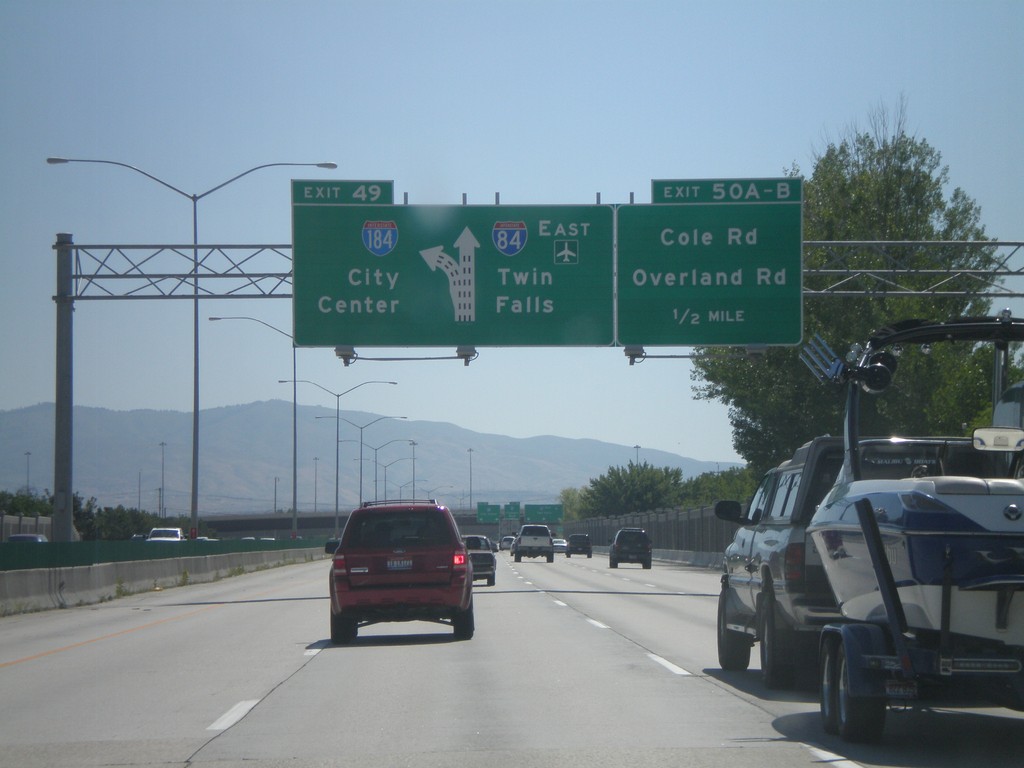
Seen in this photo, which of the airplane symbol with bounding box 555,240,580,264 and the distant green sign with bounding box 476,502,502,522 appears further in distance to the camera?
the distant green sign with bounding box 476,502,502,522

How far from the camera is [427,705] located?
12.5 meters

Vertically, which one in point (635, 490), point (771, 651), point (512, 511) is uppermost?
point (771, 651)

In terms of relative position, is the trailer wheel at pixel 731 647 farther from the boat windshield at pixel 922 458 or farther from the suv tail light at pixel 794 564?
the boat windshield at pixel 922 458

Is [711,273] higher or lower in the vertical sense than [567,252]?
lower

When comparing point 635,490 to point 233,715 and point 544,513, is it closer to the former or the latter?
point 544,513

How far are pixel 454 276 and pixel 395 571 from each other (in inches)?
525

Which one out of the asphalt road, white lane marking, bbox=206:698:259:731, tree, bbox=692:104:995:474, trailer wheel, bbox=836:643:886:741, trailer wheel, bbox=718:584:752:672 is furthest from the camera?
tree, bbox=692:104:995:474

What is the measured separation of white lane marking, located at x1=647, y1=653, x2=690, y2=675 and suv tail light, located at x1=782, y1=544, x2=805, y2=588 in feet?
10.4

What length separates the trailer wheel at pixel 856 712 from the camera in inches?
378

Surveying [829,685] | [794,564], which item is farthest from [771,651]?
[829,685]

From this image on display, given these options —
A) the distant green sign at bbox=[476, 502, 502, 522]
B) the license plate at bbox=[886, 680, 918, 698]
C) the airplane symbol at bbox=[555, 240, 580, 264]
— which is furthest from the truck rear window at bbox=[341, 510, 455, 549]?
the distant green sign at bbox=[476, 502, 502, 522]

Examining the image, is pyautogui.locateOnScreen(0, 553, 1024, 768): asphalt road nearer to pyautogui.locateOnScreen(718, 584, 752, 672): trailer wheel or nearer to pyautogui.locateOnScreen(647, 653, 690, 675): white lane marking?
Result: pyautogui.locateOnScreen(647, 653, 690, 675): white lane marking

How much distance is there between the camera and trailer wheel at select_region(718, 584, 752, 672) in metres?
14.9

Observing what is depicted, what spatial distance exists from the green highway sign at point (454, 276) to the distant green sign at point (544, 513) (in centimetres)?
10951
